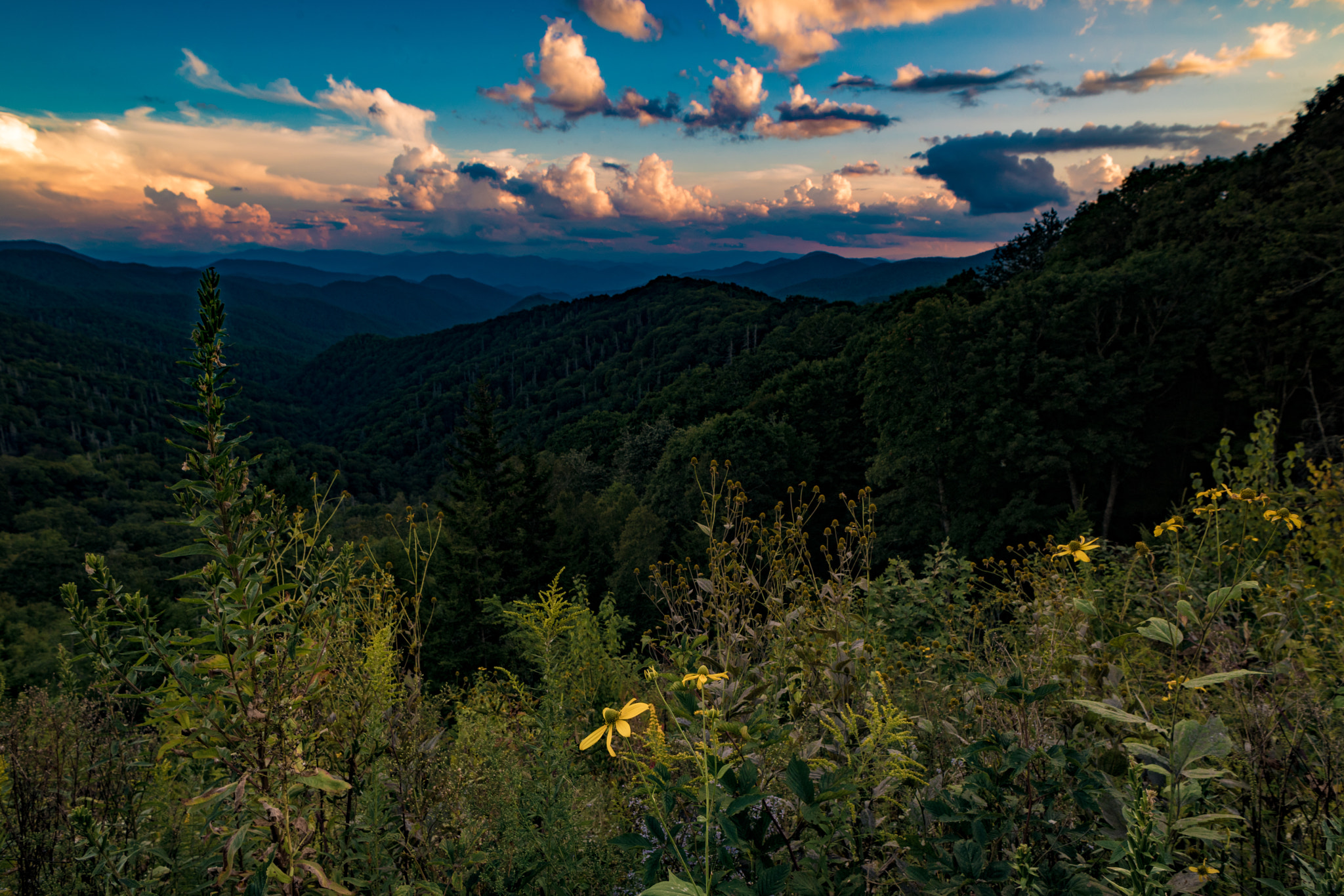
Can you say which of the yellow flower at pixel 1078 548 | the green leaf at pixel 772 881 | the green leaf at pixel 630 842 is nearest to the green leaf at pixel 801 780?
the green leaf at pixel 772 881

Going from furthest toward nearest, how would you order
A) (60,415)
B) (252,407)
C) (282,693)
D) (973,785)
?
(252,407) < (60,415) < (973,785) < (282,693)

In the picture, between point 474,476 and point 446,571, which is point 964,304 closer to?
point 474,476

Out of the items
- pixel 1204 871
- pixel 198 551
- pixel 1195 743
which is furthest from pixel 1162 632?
pixel 198 551

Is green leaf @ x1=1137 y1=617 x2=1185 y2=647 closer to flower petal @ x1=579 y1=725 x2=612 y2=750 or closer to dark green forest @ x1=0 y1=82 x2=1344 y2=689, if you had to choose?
flower petal @ x1=579 y1=725 x2=612 y2=750

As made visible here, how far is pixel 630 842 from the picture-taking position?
1.50 meters

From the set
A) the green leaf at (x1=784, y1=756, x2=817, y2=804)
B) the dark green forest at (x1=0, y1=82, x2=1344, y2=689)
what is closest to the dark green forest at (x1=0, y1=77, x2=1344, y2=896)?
the green leaf at (x1=784, y1=756, x2=817, y2=804)

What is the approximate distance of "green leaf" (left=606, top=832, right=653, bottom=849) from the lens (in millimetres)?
1461

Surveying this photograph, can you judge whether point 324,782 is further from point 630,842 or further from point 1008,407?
point 1008,407

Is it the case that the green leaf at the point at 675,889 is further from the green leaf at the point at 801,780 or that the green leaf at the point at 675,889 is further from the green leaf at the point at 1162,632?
the green leaf at the point at 1162,632

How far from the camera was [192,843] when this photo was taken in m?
2.28

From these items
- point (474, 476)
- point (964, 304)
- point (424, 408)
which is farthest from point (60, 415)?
point (964, 304)

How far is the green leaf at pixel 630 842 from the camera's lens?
1.46 m

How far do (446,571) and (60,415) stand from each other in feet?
452

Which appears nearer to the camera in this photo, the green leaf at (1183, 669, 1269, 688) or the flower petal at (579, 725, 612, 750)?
the flower petal at (579, 725, 612, 750)
